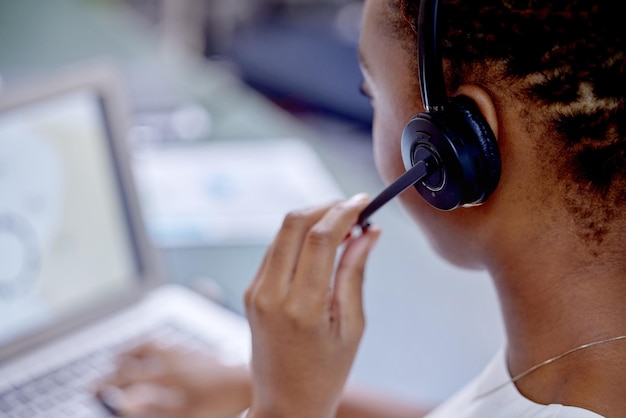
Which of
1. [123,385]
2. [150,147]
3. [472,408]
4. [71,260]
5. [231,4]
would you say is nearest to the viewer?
[472,408]

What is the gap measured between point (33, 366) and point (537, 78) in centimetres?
73

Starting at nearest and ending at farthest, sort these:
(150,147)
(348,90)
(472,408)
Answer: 1. (472,408)
2. (150,147)
3. (348,90)

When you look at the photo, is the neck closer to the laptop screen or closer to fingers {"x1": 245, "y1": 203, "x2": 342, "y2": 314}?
fingers {"x1": 245, "y1": 203, "x2": 342, "y2": 314}

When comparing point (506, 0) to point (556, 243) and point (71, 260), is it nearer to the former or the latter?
point (556, 243)

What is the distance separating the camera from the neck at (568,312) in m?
0.57

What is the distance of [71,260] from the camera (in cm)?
99

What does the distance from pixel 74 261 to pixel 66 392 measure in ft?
0.61

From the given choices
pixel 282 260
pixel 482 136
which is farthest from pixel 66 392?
pixel 482 136

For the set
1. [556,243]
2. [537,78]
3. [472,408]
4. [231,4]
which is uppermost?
[231,4]

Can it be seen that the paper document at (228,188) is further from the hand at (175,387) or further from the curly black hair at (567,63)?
the curly black hair at (567,63)

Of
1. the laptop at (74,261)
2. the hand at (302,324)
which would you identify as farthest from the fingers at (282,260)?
the laptop at (74,261)

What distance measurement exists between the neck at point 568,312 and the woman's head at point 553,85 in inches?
1.3

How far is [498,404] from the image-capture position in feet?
2.13

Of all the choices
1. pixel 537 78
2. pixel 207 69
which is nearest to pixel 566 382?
pixel 537 78
